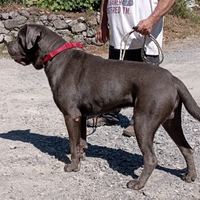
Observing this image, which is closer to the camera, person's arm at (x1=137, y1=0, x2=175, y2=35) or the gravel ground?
the gravel ground

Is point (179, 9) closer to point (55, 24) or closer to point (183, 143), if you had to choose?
point (55, 24)

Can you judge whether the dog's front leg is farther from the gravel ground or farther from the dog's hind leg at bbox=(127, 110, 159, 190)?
the dog's hind leg at bbox=(127, 110, 159, 190)

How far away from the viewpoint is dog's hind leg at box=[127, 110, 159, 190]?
3.33 meters

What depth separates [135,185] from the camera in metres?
3.47

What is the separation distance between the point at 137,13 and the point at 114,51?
0.74 meters

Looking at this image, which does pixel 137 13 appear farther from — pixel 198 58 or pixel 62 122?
pixel 198 58

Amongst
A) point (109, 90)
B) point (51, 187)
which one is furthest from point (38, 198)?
point (109, 90)

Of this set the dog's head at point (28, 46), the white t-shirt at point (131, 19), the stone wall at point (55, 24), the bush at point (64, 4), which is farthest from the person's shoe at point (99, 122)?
the bush at point (64, 4)

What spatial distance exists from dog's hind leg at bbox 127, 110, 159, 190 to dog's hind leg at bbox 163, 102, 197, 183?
370 mm

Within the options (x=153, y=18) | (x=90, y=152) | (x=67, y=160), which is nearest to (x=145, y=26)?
(x=153, y=18)

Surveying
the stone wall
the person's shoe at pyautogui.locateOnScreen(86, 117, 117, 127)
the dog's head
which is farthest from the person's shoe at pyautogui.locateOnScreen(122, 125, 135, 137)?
the stone wall

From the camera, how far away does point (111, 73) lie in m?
3.55

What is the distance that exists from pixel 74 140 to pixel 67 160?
49cm

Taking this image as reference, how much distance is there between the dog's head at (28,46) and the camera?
3875mm
